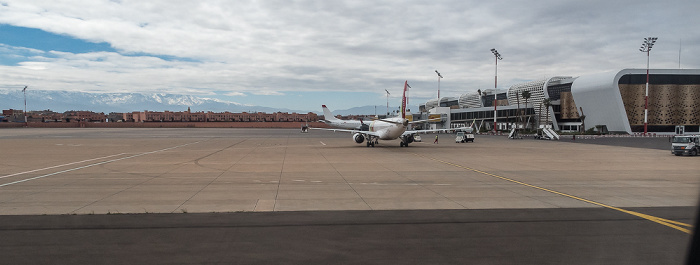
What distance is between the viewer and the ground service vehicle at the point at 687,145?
114 feet

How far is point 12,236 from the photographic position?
9.78 metres

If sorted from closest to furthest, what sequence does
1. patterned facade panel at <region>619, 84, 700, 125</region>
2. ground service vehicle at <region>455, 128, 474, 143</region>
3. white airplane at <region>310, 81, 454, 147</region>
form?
white airplane at <region>310, 81, 454, 147</region>
ground service vehicle at <region>455, 128, 474, 143</region>
patterned facade panel at <region>619, 84, 700, 125</region>

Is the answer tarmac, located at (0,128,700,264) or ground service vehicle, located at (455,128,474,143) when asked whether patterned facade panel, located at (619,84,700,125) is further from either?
tarmac, located at (0,128,700,264)

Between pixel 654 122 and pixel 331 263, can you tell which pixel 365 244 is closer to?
pixel 331 263

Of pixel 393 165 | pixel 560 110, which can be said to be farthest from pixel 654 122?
pixel 393 165

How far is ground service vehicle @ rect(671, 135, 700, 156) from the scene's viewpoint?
34656mm

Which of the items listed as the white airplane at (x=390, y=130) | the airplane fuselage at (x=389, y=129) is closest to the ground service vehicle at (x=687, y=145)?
the white airplane at (x=390, y=130)

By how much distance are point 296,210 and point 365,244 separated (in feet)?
13.5

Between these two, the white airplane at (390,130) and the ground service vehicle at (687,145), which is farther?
the white airplane at (390,130)

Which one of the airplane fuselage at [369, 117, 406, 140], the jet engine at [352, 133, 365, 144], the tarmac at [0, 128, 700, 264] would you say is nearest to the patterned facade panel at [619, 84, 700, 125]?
the airplane fuselage at [369, 117, 406, 140]

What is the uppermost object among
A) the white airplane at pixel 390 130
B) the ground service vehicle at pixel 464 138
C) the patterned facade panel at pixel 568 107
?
the patterned facade panel at pixel 568 107

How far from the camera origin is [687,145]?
114ft

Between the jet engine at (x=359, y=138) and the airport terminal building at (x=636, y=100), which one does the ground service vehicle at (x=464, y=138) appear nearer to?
the jet engine at (x=359, y=138)

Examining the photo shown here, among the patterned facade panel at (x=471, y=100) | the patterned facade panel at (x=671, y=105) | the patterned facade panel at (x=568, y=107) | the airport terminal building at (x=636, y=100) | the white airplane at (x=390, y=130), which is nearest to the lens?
the white airplane at (x=390, y=130)
